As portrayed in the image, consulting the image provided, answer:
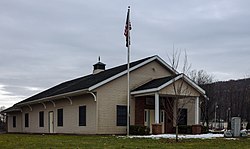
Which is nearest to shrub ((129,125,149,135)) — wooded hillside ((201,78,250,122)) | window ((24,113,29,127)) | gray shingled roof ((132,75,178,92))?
gray shingled roof ((132,75,178,92))

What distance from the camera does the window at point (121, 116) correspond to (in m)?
27.0

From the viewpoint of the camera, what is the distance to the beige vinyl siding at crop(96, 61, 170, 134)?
2633 cm

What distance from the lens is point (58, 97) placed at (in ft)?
98.5

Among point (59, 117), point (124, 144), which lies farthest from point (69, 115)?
point (124, 144)

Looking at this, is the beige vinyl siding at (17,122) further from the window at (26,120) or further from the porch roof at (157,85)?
the porch roof at (157,85)

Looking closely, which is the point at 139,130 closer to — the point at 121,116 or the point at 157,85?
the point at 121,116

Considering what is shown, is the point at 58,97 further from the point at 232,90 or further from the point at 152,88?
the point at 232,90

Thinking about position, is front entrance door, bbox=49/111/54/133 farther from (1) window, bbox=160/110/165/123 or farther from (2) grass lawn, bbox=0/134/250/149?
(2) grass lawn, bbox=0/134/250/149

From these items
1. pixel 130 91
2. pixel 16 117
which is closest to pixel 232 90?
pixel 16 117

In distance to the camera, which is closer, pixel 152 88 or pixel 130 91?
pixel 152 88

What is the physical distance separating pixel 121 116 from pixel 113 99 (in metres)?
1.31

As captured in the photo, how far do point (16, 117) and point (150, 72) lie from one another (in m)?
20.1

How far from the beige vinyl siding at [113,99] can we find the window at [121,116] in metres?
0.25

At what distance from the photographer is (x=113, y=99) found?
26.9 m
